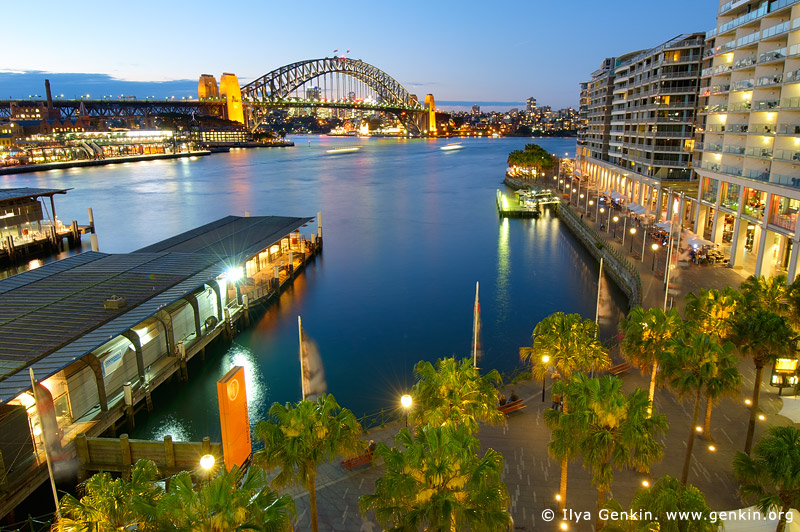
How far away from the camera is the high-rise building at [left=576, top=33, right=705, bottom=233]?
5834 centimetres

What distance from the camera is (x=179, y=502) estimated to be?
8.71 meters

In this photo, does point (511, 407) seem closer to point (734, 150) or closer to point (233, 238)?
point (233, 238)

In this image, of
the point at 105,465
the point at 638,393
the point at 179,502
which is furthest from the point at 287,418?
the point at 105,465

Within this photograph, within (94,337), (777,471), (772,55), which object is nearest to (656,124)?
(772,55)

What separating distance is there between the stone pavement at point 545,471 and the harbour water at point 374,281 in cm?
820

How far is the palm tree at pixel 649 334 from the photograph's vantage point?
16172 mm

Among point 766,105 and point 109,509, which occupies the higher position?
point 766,105

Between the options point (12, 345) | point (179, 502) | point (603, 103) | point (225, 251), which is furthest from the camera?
point (603, 103)

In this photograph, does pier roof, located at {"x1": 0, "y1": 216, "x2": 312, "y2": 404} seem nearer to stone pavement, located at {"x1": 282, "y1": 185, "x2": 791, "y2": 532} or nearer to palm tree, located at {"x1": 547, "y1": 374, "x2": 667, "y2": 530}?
stone pavement, located at {"x1": 282, "y1": 185, "x2": 791, "y2": 532}

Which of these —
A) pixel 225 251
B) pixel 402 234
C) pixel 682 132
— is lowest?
pixel 402 234

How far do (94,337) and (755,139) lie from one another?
40.7 metres

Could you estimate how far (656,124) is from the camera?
201ft

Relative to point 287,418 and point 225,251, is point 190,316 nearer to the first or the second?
point 225,251

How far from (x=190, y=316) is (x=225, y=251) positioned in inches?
386
